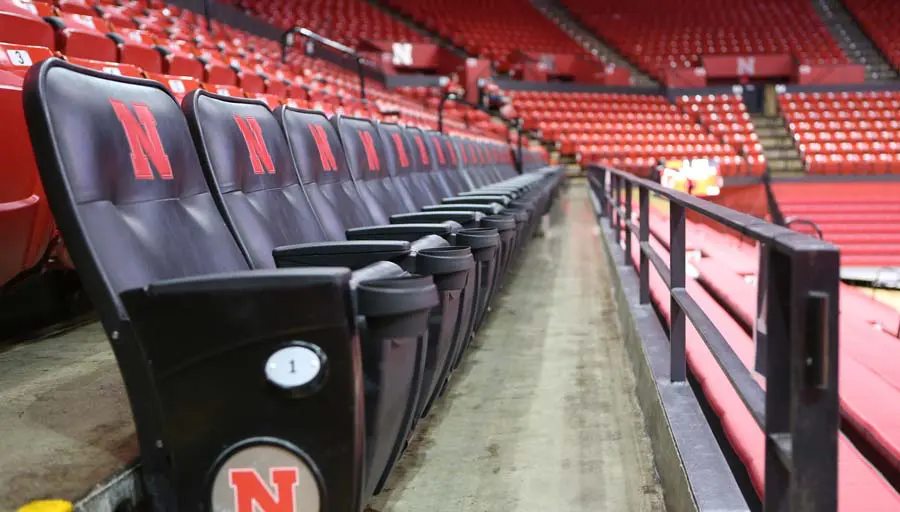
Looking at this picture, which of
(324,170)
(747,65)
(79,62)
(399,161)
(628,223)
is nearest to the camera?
(324,170)

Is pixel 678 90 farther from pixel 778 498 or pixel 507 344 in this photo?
pixel 778 498

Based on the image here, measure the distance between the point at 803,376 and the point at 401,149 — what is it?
5.03 feet

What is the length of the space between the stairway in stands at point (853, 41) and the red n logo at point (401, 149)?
1133 centimetres

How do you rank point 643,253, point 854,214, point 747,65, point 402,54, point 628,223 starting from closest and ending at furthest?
1. point 643,253
2. point 628,223
3. point 854,214
4. point 402,54
5. point 747,65

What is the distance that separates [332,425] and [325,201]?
0.71 metres

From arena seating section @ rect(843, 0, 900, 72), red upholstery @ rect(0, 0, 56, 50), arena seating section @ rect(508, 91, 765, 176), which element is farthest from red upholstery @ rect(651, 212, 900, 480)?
arena seating section @ rect(843, 0, 900, 72)

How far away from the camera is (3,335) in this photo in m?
1.22

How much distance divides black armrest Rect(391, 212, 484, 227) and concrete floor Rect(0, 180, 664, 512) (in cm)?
30

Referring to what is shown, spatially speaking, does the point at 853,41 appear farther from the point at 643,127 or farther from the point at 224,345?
the point at 224,345

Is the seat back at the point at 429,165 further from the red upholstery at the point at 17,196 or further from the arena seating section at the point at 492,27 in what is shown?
the arena seating section at the point at 492,27

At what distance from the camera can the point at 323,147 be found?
4.50ft

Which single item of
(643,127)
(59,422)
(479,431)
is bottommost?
(479,431)

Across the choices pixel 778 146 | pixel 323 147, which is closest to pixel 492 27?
pixel 778 146

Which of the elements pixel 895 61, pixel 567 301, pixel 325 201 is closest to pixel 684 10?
pixel 895 61
